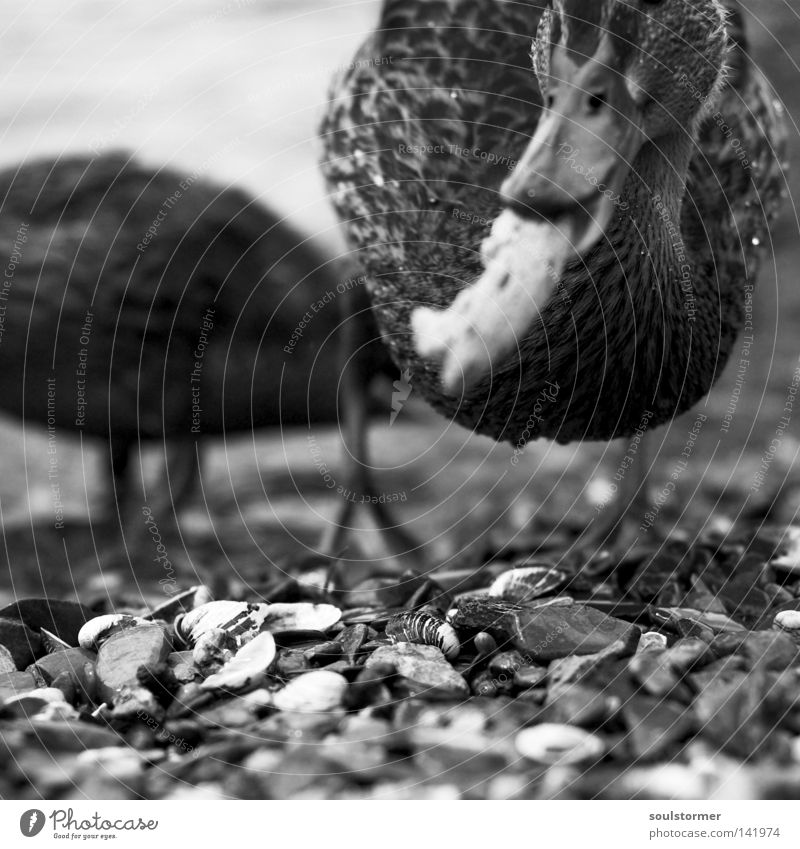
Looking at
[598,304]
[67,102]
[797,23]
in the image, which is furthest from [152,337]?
[797,23]

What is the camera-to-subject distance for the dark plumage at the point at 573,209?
97 centimetres

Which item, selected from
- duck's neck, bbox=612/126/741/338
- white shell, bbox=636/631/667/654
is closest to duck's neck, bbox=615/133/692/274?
duck's neck, bbox=612/126/741/338

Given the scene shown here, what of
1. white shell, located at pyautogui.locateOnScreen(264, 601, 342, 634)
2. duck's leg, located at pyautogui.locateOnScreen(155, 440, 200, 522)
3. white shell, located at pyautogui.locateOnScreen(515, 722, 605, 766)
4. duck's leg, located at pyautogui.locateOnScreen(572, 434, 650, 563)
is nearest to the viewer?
white shell, located at pyautogui.locateOnScreen(515, 722, 605, 766)

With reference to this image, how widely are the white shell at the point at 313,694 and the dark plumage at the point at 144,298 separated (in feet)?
2.62

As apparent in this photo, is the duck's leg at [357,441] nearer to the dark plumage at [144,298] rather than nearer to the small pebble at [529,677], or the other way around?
the dark plumage at [144,298]

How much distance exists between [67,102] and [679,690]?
1.51 metres

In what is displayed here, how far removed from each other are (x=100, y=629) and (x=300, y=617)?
240 millimetres

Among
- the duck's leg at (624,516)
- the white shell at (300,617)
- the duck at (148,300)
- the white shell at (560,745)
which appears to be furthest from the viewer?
the duck at (148,300)

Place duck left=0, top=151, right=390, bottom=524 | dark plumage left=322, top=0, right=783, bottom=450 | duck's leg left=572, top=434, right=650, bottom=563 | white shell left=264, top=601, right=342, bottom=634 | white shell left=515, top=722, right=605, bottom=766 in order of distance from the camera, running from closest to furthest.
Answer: white shell left=515, top=722, right=605, bottom=766, dark plumage left=322, top=0, right=783, bottom=450, white shell left=264, top=601, right=342, bottom=634, duck's leg left=572, top=434, right=650, bottom=563, duck left=0, top=151, right=390, bottom=524

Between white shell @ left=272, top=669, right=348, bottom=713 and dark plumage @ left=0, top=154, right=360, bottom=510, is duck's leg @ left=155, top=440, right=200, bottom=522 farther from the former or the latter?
white shell @ left=272, top=669, right=348, bottom=713

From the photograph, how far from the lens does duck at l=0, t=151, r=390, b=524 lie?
1560 mm
